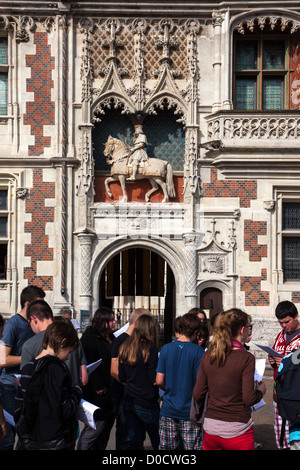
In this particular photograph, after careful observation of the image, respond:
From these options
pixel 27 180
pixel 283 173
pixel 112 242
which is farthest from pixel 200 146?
pixel 27 180

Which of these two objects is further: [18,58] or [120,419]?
[18,58]

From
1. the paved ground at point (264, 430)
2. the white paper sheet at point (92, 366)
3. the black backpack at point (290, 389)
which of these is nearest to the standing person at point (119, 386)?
the white paper sheet at point (92, 366)

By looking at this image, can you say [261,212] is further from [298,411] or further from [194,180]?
[298,411]

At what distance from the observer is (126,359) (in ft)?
19.5

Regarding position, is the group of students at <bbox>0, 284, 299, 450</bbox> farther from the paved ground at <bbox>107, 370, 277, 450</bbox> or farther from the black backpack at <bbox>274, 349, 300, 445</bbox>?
the paved ground at <bbox>107, 370, 277, 450</bbox>

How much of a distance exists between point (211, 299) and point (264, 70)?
574 cm

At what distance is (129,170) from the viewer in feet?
49.8

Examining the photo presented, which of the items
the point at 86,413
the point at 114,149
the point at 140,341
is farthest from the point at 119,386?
the point at 114,149

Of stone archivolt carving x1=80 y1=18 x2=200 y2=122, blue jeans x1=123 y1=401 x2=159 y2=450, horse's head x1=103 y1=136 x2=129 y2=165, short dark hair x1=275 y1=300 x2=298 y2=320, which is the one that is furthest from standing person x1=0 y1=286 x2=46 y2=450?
stone archivolt carving x1=80 y1=18 x2=200 y2=122

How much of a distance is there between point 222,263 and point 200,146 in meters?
2.83

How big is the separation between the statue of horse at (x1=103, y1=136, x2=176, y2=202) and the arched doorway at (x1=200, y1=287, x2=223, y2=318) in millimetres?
2396

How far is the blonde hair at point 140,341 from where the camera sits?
591 cm

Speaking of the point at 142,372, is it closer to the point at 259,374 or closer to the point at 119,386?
the point at 119,386

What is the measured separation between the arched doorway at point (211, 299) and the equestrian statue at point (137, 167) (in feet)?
7.86
